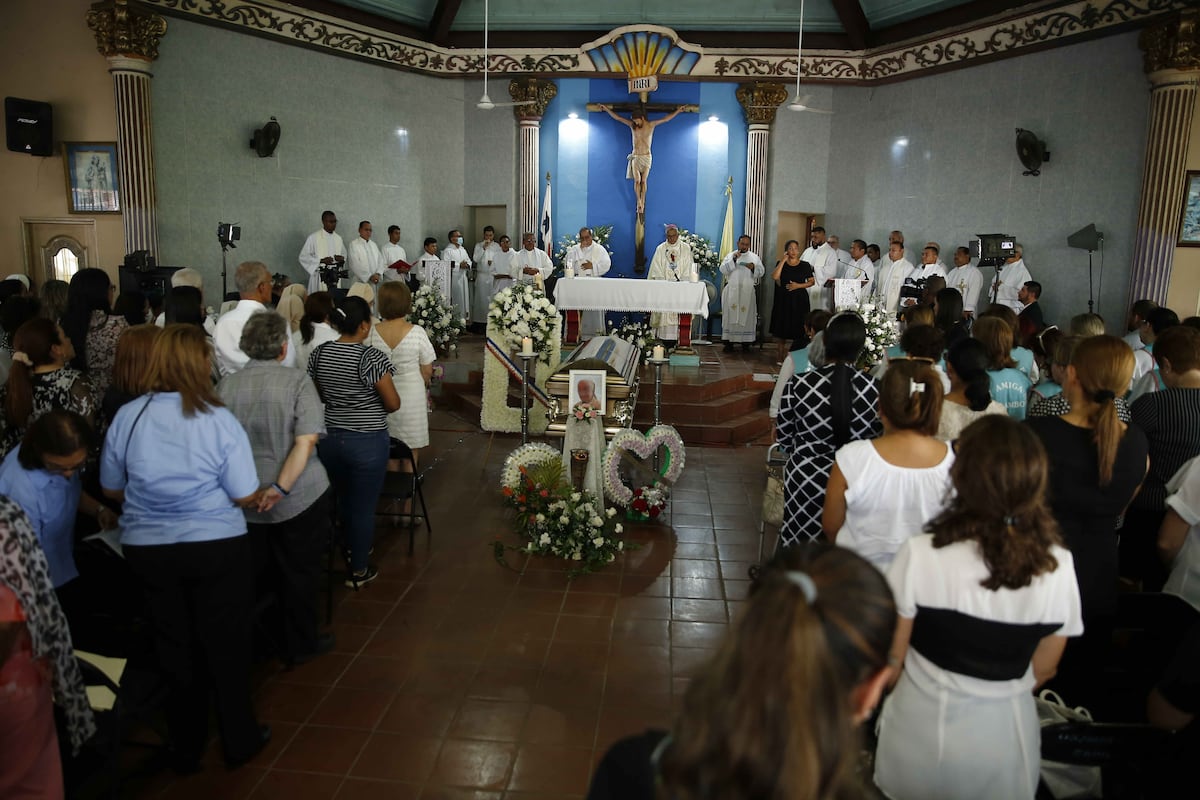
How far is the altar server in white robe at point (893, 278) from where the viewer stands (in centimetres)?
1227

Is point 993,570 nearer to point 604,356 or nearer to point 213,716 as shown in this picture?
point 213,716

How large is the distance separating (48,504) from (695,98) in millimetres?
13093

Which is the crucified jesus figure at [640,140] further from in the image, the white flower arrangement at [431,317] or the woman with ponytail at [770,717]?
the woman with ponytail at [770,717]

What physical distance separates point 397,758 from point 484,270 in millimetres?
11839

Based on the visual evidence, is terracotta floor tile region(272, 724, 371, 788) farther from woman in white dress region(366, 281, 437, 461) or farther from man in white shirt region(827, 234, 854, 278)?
man in white shirt region(827, 234, 854, 278)

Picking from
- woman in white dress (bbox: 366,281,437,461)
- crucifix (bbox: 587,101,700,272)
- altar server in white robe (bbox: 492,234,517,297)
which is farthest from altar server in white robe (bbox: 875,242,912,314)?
woman in white dress (bbox: 366,281,437,461)

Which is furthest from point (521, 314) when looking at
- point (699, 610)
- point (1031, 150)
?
point (1031, 150)

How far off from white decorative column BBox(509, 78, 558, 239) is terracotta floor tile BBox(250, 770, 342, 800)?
12.2 m

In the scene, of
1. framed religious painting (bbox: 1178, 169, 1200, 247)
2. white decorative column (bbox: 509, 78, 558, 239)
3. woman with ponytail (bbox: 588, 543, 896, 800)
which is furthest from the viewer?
white decorative column (bbox: 509, 78, 558, 239)

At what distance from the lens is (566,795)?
3.21m

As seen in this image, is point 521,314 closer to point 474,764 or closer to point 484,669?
point 484,669

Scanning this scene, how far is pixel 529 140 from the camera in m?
14.5

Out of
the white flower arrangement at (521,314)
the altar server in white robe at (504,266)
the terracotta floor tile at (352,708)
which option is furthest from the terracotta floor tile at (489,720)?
the altar server in white robe at (504,266)

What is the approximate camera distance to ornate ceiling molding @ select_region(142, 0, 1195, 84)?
10547mm
